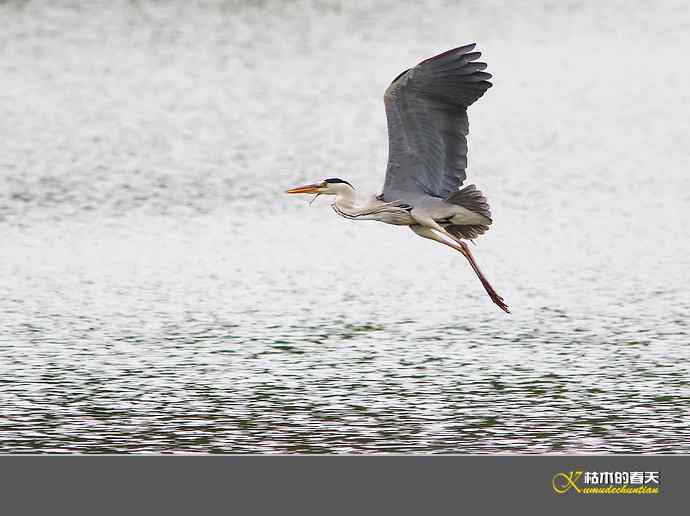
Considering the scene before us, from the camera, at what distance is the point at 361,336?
12.4 meters

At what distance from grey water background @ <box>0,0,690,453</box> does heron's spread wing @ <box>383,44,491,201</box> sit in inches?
57.0

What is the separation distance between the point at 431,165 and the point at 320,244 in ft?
15.7

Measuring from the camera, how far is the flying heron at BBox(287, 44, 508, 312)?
10055mm

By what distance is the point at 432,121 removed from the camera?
33.6ft

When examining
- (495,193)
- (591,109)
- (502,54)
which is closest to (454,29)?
(502,54)

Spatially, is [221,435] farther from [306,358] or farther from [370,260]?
[370,260]

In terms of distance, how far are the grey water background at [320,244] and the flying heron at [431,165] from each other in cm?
120

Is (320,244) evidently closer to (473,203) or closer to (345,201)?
(345,201)

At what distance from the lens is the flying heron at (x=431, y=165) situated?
396 inches
